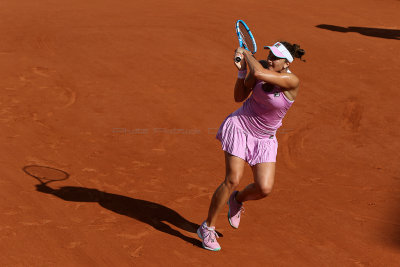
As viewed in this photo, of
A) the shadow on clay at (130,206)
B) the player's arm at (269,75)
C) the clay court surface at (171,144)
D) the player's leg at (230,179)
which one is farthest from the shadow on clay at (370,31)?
the player's leg at (230,179)

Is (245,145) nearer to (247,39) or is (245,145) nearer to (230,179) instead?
(230,179)

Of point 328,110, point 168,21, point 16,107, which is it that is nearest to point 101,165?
point 16,107

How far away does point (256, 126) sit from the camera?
5570mm

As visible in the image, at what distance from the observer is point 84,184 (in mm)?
6988

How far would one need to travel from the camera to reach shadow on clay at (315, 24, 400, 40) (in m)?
15.0

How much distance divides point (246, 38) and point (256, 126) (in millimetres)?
1130

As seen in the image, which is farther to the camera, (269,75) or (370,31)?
(370,31)

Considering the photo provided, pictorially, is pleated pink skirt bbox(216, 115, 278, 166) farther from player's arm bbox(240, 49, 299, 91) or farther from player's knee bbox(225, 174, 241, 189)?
player's arm bbox(240, 49, 299, 91)

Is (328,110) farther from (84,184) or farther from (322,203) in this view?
(84,184)

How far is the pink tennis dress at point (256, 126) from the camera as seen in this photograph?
540 centimetres

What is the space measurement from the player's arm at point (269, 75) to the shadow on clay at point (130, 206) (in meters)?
1.86

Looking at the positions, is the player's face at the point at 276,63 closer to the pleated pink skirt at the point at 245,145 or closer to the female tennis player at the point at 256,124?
the female tennis player at the point at 256,124

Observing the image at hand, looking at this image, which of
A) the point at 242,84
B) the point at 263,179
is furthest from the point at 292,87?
the point at 263,179

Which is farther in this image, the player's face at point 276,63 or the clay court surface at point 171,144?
the clay court surface at point 171,144
